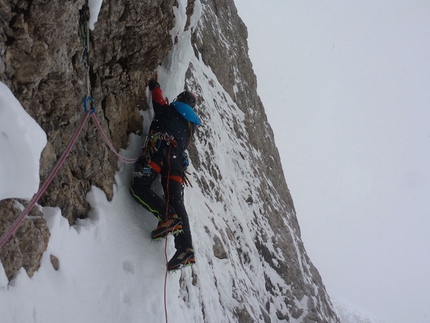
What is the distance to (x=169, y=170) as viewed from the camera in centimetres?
500

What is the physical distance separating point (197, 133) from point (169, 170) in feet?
12.7

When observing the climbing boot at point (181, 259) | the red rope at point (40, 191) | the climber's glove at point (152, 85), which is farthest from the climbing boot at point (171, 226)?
the climber's glove at point (152, 85)

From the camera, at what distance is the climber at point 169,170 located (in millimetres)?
4609

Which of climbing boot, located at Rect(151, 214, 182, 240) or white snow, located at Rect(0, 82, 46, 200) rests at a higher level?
white snow, located at Rect(0, 82, 46, 200)

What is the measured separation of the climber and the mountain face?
37 centimetres

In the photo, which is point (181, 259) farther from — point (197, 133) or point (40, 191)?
point (197, 133)

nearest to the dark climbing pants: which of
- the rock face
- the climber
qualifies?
the climber

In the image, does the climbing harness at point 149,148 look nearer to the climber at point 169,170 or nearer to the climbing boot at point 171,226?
the climber at point 169,170

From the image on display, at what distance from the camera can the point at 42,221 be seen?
135 inches

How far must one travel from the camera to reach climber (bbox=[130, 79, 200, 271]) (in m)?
4.61

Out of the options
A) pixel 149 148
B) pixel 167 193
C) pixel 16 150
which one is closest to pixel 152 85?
pixel 149 148

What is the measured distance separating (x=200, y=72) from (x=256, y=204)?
3939 mm

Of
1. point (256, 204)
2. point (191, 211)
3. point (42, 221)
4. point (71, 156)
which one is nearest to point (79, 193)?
point (71, 156)

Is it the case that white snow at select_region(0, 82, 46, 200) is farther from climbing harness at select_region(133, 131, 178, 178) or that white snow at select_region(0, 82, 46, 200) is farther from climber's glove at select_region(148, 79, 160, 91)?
climber's glove at select_region(148, 79, 160, 91)
